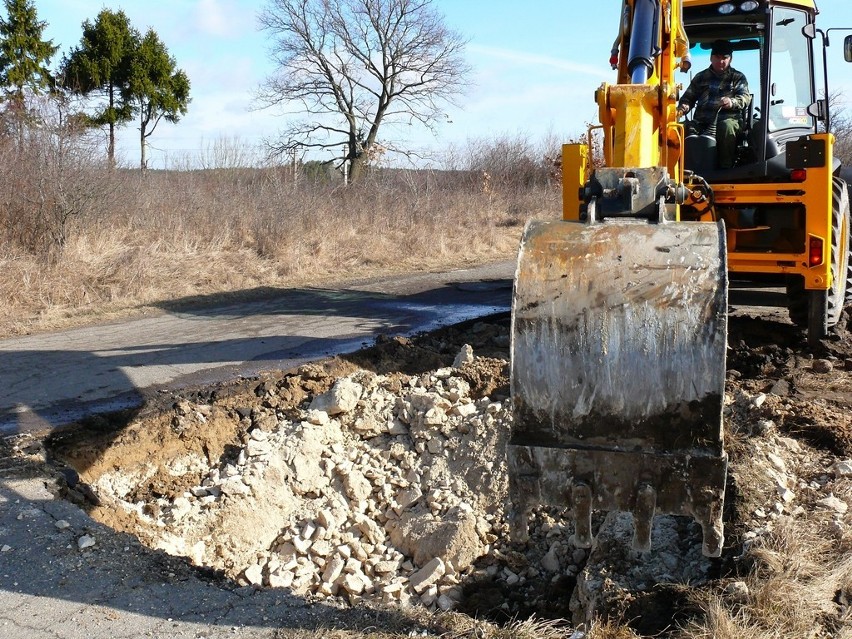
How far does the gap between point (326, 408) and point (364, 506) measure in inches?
39.1

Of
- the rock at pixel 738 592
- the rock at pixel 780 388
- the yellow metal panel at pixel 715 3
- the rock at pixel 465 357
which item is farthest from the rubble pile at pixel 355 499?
the yellow metal panel at pixel 715 3

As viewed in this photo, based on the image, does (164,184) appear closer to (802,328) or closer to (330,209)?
(330,209)

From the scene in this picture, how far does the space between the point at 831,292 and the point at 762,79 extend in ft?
6.75

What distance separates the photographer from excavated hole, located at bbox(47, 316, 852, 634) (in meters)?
4.39

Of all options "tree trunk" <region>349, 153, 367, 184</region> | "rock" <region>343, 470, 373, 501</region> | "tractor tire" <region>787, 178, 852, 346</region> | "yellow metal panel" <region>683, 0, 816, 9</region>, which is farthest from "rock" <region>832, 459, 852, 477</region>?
"tree trunk" <region>349, 153, 367, 184</region>

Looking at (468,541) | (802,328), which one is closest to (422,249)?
(802,328)

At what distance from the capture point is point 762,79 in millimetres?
7445

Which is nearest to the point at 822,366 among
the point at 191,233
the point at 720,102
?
the point at 720,102

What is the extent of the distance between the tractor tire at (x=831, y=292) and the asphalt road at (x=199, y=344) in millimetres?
4191

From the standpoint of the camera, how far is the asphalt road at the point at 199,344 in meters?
6.93

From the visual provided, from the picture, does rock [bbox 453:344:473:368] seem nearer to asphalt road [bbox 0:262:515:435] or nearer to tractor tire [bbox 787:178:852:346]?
asphalt road [bbox 0:262:515:435]

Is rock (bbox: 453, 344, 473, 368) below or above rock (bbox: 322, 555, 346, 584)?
above

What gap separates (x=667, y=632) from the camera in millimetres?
3668

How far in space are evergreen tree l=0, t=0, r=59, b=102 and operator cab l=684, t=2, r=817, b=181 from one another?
1826 centimetres
